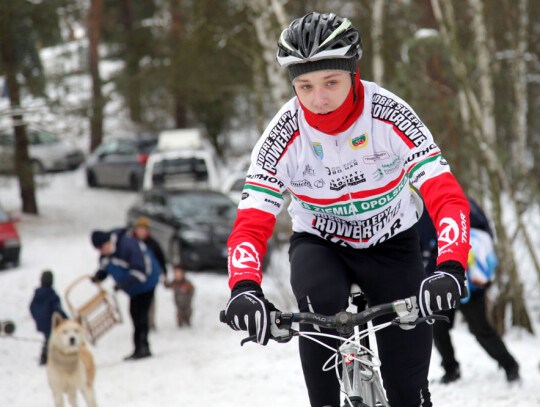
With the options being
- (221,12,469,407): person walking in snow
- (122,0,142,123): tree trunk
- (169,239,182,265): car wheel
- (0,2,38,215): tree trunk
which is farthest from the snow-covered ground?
(122,0,142,123): tree trunk

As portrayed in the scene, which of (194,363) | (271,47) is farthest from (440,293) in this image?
(271,47)

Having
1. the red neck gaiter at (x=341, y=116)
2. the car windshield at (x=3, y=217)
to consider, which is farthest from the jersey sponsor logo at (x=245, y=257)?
the car windshield at (x=3, y=217)

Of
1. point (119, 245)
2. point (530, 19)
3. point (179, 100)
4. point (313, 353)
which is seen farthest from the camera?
point (179, 100)

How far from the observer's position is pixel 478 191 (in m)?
11.6

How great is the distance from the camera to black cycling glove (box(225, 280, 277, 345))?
2.66 meters

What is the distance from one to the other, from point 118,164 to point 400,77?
16.2m

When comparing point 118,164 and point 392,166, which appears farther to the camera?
point 118,164

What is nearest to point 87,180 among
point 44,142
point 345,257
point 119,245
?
point 44,142

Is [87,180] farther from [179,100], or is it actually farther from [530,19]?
[530,19]

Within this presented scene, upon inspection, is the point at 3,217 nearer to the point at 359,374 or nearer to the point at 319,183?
the point at 319,183

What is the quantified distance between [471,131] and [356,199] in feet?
28.6

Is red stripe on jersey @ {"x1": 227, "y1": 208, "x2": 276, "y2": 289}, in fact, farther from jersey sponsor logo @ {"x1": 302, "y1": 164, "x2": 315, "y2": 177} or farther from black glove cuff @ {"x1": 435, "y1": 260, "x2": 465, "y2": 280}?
black glove cuff @ {"x1": 435, "y1": 260, "x2": 465, "y2": 280}

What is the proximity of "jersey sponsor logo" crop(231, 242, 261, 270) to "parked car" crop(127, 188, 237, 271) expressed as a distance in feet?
37.6

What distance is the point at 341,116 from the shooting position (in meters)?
3.07
